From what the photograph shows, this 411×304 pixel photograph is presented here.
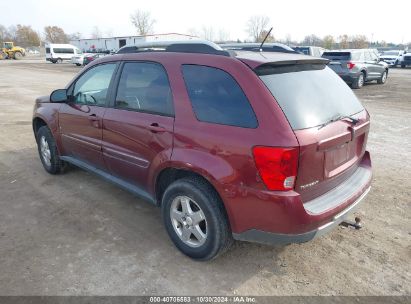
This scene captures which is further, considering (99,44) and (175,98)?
(99,44)

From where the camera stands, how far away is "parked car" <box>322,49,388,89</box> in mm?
14750

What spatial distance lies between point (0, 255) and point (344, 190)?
313 centimetres

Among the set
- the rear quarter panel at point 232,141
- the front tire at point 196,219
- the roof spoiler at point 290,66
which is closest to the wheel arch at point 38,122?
the front tire at point 196,219

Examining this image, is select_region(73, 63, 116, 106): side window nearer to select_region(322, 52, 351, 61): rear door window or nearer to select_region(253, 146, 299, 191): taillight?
select_region(253, 146, 299, 191): taillight

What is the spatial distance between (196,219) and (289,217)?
850 millimetres

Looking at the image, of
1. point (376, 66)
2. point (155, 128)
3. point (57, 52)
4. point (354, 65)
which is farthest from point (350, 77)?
point (57, 52)

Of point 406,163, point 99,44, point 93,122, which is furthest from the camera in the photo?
point 99,44

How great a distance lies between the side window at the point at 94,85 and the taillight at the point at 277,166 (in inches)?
83.2

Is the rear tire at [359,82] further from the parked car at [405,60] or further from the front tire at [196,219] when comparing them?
the parked car at [405,60]

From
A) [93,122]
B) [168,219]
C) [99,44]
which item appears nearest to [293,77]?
[168,219]

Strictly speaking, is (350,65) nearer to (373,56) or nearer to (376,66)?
(376,66)

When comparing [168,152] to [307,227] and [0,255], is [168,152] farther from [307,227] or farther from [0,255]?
[0,255]

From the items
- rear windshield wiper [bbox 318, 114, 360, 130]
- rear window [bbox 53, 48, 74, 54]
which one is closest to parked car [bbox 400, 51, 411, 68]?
rear windshield wiper [bbox 318, 114, 360, 130]

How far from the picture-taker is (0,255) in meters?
3.12
